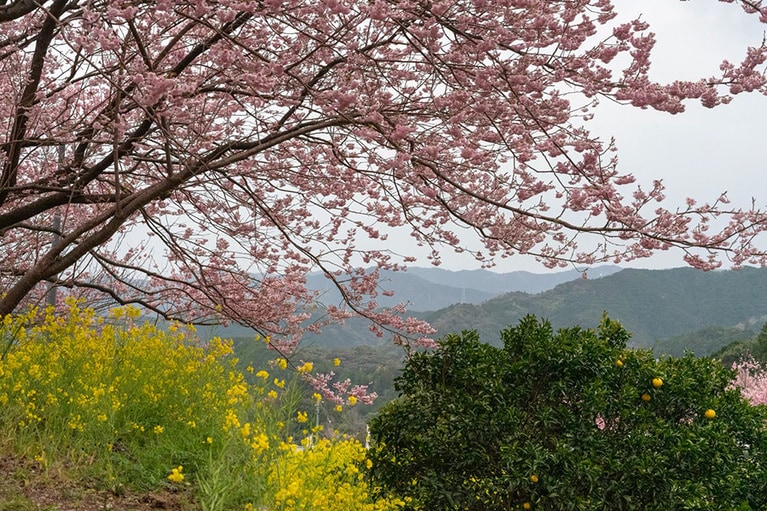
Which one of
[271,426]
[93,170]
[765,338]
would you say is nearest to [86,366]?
[271,426]

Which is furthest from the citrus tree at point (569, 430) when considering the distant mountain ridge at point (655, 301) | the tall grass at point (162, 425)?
the distant mountain ridge at point (655, 301)

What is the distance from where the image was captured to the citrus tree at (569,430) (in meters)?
3.64

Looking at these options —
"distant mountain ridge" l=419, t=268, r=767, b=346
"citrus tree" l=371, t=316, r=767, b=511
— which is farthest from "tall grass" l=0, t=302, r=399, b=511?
"distant mountain ridge" l=419, t=268, r=767, b=346

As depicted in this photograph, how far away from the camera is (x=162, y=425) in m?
5.12

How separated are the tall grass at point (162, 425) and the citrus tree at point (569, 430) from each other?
577 mm

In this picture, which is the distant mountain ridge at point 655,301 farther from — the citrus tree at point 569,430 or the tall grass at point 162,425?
the citrus tree at point 569,430

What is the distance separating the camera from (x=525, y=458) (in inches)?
145

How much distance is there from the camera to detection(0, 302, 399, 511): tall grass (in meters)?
4.30

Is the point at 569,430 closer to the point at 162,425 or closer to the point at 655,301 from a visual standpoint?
the point at 162,425

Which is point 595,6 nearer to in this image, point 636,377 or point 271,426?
point 636,377

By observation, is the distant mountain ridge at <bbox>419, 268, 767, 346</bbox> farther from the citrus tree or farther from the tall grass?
the citrus tree

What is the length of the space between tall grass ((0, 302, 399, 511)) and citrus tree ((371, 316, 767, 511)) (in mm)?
577

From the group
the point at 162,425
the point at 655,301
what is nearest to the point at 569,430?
the point at 162,425

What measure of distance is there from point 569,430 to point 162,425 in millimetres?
3208
